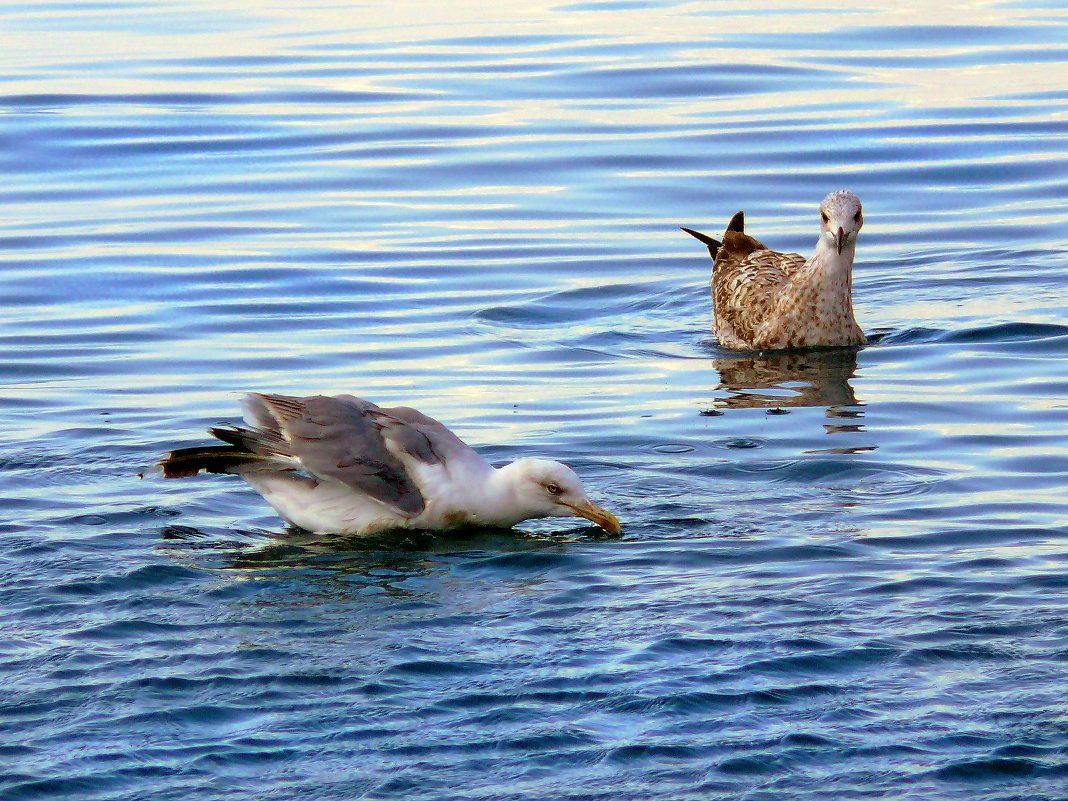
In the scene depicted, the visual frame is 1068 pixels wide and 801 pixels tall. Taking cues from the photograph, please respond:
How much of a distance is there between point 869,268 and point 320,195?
18.9ft

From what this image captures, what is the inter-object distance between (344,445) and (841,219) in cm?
531

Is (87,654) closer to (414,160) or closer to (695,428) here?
(695,428)

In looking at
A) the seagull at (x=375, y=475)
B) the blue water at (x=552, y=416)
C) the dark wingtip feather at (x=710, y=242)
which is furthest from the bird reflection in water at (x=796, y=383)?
the seagull at (x=375, y=475)

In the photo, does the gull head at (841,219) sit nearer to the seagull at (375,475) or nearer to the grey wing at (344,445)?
the seagull at (375,475)

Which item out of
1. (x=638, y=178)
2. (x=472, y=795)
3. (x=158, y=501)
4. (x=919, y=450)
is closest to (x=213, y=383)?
(x=158, y=501)

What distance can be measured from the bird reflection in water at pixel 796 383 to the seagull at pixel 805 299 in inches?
5.0

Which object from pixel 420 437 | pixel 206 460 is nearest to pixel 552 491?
pixel 420 437

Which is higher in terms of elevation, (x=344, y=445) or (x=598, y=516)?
(x=344, y=445)

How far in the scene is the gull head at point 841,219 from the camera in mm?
12367

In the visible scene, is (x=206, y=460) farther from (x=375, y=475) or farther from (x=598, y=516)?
(x=598, y=516)

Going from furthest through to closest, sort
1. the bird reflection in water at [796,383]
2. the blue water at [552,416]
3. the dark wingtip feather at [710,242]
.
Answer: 1. the dark wingtip feather at [710,242]
2. the bird reflection in water at [796,383]
3. the blue water at [552,416]

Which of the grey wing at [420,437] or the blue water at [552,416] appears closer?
the blue water at [552,416]

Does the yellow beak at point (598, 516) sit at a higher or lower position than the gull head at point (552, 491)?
lower

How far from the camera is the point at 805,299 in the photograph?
1250 cm
